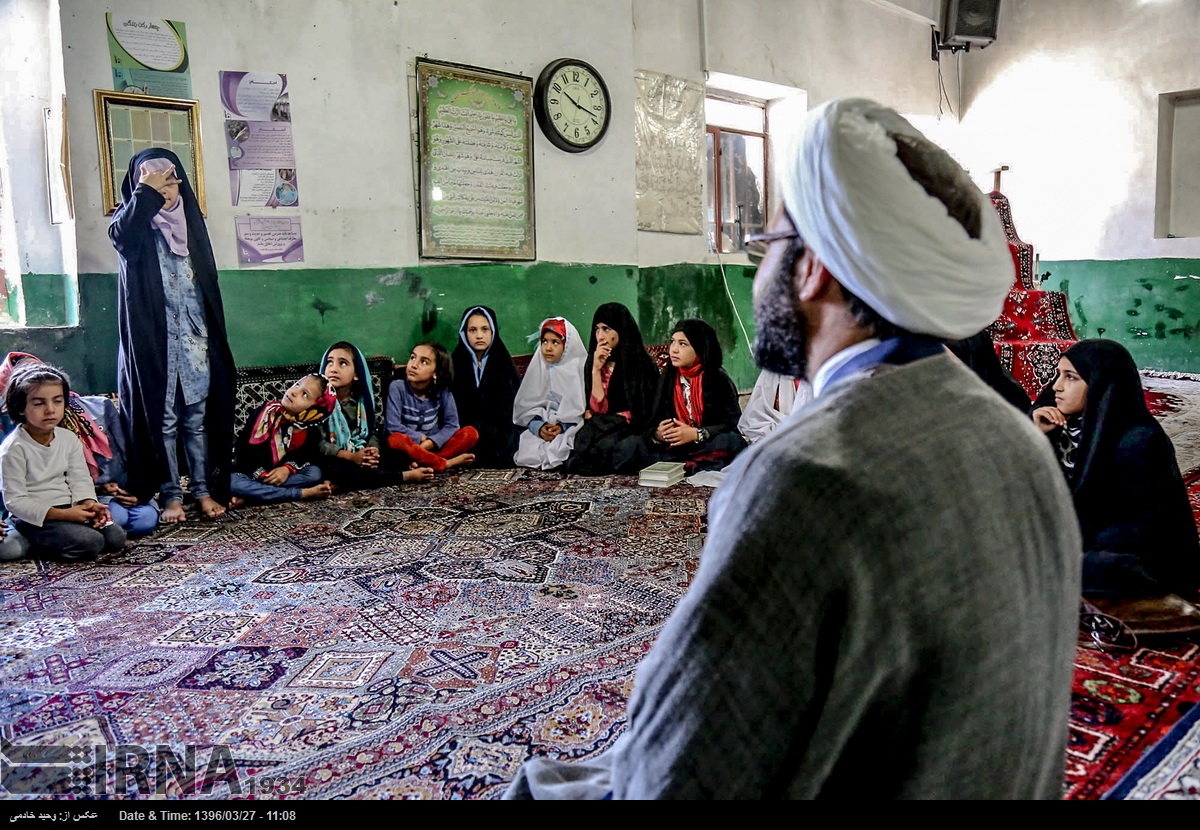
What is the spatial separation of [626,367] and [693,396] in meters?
0.50

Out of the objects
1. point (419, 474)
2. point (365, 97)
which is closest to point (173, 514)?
point (419, 474)

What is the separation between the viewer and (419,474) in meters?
4.61

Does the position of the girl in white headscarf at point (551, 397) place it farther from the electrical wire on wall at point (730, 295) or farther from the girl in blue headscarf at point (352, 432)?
the electrical wire on wall at point (730, 295)

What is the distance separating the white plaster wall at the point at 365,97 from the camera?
412cm

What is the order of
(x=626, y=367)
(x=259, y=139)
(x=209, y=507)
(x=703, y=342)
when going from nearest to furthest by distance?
(x=209, y=507)
(x=259, y=139)
(x=703, y=342)
(x=626, y=367)

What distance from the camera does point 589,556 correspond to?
3213 mm

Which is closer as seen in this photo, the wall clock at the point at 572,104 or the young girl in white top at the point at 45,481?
the young girl in white top at the point at 45,481

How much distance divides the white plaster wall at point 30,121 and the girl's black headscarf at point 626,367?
2787 millimetres

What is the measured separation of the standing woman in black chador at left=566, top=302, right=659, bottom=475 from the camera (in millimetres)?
4902

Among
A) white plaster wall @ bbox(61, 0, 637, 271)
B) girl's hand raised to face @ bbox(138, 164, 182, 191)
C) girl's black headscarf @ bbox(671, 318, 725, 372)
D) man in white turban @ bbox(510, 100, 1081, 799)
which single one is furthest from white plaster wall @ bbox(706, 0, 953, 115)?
man in white turban @ bbox(510, 100, 1081, 799)

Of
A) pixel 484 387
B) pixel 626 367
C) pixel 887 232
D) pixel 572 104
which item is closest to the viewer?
pixel 887 232

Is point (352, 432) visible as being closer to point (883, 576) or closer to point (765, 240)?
point (765, 240)

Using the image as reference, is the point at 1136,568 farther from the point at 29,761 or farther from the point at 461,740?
the point at 29,761

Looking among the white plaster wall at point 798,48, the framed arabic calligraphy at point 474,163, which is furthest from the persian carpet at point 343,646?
the white plaster wall at point 798,48
